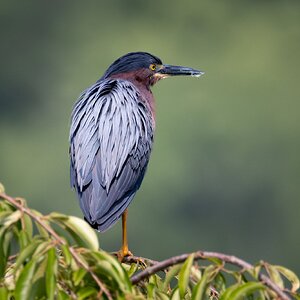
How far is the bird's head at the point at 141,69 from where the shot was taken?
4961mm

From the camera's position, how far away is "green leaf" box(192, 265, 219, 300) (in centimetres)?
234

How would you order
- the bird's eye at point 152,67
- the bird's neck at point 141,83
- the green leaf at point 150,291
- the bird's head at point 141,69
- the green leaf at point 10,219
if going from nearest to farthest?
the green leaf at point 10,219 → the green leaf at point 150,291 → the bird's neck at point 141,83 → the bird's head at point 141,69 → the bird's eye at point 152,67

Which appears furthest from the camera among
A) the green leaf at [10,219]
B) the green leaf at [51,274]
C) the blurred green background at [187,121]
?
the blurred green background at [187,121]

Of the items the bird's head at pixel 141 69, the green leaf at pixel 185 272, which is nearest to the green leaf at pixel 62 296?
the green leaf at pixel 185 272

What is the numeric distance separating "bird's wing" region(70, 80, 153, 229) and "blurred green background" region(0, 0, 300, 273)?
36.7 feet

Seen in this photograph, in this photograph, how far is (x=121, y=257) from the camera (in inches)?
159

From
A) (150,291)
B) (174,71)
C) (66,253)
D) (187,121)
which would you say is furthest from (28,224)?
(187,121)

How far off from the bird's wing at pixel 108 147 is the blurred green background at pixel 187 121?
1120 cm

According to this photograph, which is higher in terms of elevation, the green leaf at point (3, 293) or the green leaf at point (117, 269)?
the green leaf at point (117, 269)

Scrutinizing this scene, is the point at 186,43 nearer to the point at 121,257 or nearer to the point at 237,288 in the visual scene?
the point at 121,257

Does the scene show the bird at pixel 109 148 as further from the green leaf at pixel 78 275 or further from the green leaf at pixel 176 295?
the green leaf at pixel 78 275

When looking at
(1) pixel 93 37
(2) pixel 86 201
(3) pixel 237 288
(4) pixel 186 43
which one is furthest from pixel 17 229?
(1) pixel 93 37

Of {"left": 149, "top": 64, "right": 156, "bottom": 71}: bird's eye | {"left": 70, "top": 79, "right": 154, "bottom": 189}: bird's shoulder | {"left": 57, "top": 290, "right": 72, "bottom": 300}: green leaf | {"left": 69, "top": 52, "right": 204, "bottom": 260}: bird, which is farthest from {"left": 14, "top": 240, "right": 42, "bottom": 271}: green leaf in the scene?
{"left": 149, "top": 64, "right": 156, "bottom": 71}: bird's eye

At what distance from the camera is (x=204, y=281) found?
2342 mm
